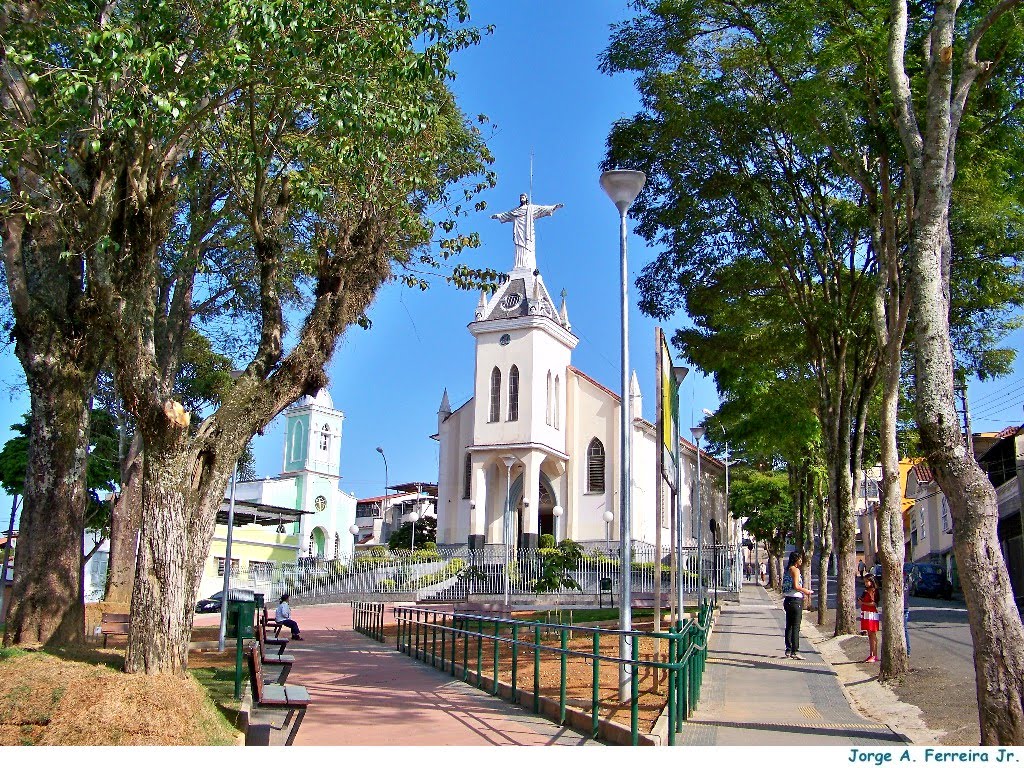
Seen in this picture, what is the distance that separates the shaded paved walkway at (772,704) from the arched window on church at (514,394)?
23.0 metres

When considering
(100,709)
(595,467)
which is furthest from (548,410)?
(100,709)

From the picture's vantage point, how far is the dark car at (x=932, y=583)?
129 feet

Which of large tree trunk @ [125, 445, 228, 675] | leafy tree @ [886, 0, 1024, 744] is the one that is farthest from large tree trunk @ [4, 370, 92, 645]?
leafy tree @ [886, 0, 1024, 744]

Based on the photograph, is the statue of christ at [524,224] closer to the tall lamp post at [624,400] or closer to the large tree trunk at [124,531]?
the large tree trunk at [124,531]

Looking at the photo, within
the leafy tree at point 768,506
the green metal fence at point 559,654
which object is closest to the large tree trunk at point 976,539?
the green metal fence at point 559,654

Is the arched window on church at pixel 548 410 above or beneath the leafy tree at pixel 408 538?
above

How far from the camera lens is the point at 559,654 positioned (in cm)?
1405

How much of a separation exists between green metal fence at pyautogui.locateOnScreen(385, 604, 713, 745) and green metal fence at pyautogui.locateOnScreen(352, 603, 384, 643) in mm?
2785

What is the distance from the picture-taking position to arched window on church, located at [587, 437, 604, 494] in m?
41.6

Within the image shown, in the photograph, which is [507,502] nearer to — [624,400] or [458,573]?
[458,573]

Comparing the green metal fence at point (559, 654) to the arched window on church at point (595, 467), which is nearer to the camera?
the green metal fence at point (559, 654)

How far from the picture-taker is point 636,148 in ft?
59.5

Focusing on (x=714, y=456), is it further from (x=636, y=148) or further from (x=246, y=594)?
(x=636, y=148)

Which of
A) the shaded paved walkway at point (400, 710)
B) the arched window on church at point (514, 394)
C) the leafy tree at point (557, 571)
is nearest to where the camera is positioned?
the shaded paved walkway at point (400, 710)
